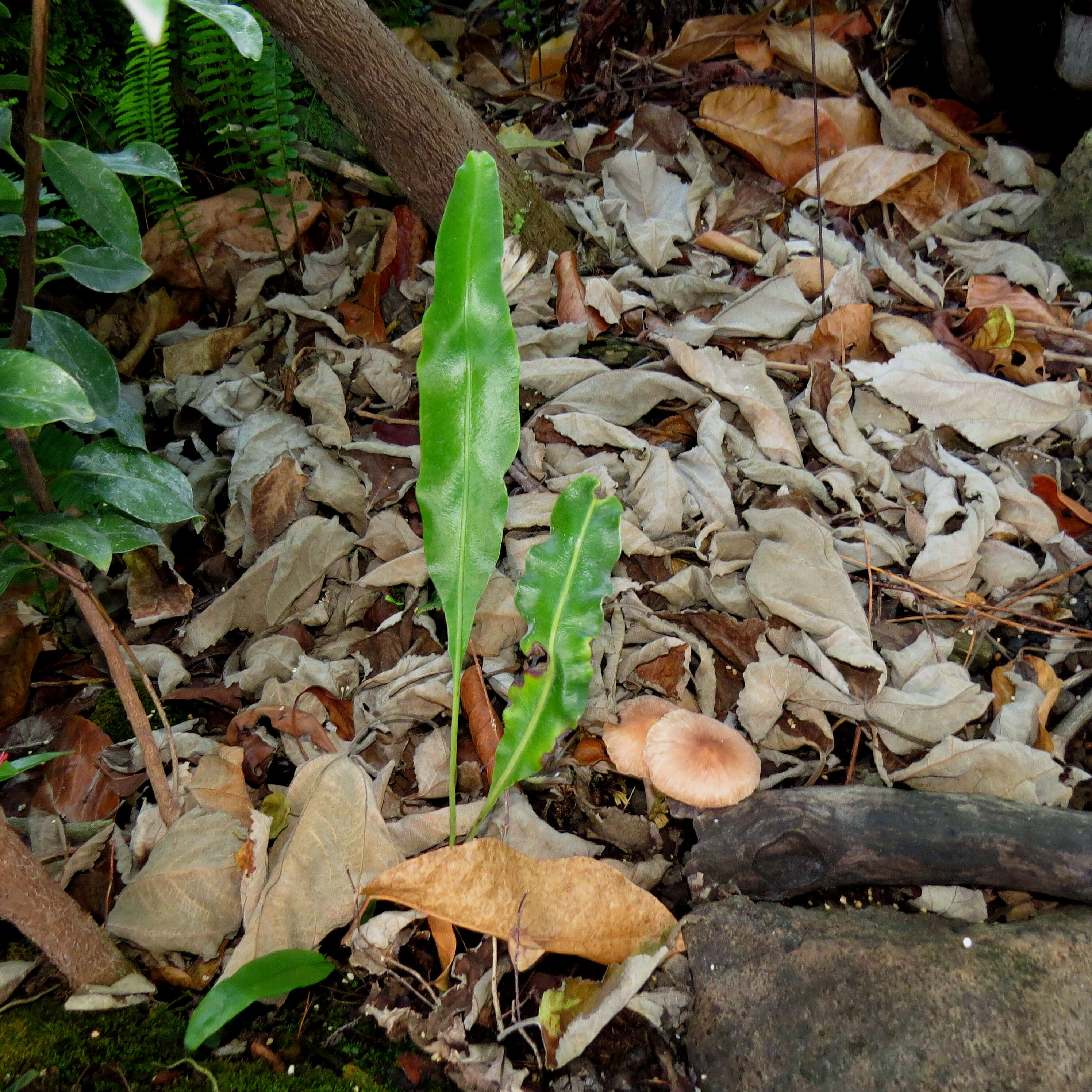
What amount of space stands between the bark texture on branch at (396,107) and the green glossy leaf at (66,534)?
1422 millimetres

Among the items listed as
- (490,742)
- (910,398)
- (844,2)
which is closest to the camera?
(490,742)

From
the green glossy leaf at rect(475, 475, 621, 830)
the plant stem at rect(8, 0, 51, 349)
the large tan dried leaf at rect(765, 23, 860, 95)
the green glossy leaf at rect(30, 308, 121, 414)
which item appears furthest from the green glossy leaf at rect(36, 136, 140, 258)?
the large tan dried leaf at rect(765, 23, 860, 95)

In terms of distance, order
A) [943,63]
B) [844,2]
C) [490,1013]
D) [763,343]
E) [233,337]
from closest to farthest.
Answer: [490,1013] < [763,343] < [233,337] < [943,63] < [844,2]

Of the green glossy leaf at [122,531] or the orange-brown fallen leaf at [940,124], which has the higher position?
the orange-brown fallen leaf at [940,124]

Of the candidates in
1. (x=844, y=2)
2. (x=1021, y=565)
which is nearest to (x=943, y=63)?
(x=844, y=2)

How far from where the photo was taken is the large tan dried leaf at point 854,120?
2.90 meters

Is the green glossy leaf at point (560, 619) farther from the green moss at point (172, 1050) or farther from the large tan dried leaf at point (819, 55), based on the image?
the large tan dried leaf at point (819, 55)

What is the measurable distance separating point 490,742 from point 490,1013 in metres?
0.48

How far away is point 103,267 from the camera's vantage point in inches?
48.6

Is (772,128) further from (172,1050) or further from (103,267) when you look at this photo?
(172,1050)

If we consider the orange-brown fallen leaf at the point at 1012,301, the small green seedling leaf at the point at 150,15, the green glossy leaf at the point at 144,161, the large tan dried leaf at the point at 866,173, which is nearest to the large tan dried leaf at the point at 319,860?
the green glossy leaf at the point at 144,161

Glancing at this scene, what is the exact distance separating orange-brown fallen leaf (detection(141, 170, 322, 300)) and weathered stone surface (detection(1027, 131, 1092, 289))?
2.26m

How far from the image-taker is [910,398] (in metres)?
2.11

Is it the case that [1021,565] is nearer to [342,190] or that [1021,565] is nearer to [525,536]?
[525,536]
